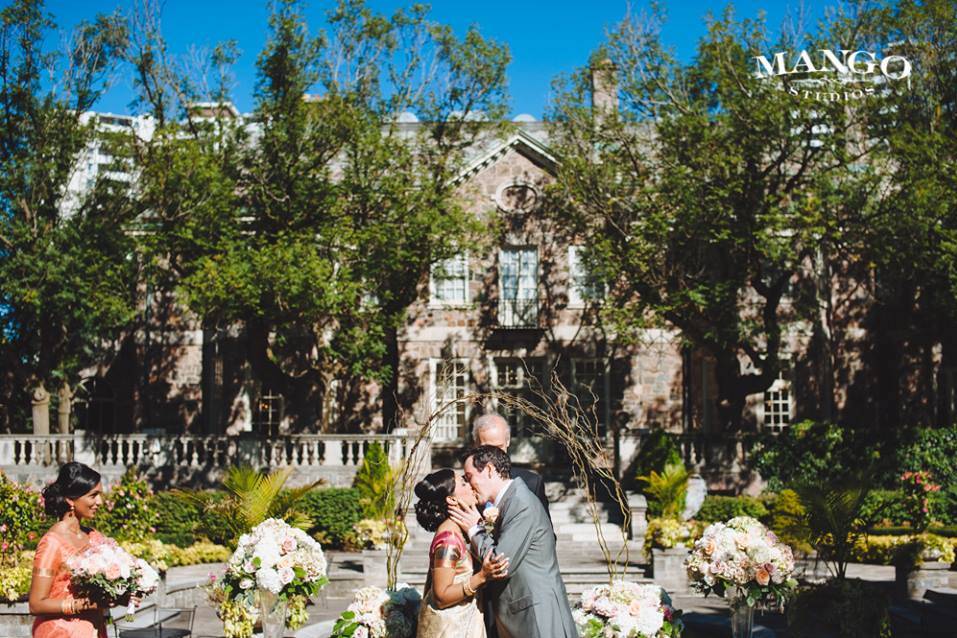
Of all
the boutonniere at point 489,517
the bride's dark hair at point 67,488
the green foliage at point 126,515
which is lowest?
the green foliage at point 126,515

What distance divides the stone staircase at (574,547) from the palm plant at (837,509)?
471 centimetres

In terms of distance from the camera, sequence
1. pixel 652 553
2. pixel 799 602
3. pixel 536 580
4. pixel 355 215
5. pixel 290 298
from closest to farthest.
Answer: pixel 536 580 → pixel 799 602 → pixel 652 553 → pixel 290 298 → pixel 355 215

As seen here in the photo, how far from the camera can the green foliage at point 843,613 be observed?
1064cm

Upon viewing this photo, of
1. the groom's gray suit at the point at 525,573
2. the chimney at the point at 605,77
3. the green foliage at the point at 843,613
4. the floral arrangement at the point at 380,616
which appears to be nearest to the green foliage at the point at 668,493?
the green foliage at the point at 843,613

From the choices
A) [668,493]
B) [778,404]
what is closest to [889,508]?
[668,493]

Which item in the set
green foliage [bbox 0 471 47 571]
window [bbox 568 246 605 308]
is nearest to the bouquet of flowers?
green foliage [bbox 0 471 47 571]

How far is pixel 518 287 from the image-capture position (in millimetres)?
26234

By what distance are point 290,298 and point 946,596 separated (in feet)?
44.0

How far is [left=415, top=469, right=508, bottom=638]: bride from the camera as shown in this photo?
6.31m

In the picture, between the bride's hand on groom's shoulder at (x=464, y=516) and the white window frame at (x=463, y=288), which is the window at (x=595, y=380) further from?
the bride's hand on groom's shoulder at (x=464, y=516)

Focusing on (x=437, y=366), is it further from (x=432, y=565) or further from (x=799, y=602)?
(x=432, y=565)

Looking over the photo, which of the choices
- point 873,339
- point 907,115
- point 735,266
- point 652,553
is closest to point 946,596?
point 652,553

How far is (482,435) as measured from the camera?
24.1ft

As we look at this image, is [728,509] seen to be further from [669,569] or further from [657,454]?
[669,569]
